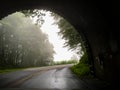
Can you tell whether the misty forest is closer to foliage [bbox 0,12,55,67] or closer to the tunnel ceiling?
foliage [bbox 0,12,55,67]

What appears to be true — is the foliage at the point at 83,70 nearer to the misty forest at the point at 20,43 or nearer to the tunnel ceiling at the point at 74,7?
the tunnel ceiling at the point at 74,7

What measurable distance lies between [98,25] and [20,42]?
120 ft

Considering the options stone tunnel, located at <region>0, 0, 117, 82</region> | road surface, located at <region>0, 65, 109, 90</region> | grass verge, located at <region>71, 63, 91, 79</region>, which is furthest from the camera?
grass verge, located at <region>71, 63, 91, 79</region>

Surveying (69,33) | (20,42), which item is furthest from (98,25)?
(20,42)

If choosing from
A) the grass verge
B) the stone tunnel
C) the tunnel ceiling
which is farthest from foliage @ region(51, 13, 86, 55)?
the tunnel ceiling

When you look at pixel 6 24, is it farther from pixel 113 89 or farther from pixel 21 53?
pixel 113 89

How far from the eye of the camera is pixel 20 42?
46.2m

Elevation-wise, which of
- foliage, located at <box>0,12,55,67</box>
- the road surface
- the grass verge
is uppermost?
foliage, located at <box>0,12,55,67</box>

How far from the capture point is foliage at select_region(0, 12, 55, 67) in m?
44.1

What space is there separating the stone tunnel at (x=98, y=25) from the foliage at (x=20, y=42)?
29318mm

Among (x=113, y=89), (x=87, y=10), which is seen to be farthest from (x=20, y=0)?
(x=113, y=89)

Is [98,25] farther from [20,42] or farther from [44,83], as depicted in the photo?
[20,42]

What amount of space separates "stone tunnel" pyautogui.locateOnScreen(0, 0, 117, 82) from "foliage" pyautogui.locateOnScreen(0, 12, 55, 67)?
29.3 metres

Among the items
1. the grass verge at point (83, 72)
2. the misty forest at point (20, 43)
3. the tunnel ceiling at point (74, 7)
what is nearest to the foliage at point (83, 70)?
the grass verge at point (83, 72)
